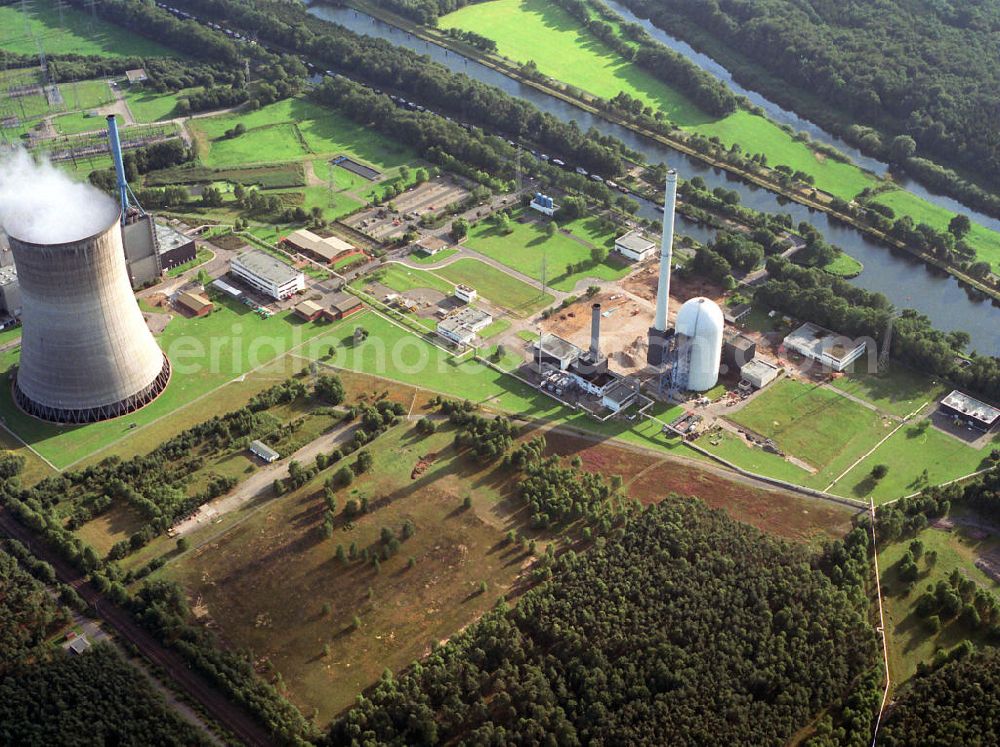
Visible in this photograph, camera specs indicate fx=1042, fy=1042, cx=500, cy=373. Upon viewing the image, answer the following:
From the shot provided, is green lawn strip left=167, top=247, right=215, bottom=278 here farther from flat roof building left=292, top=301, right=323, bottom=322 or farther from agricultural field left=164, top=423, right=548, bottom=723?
agricultural field left=164, top=423, right=548, bottom=723

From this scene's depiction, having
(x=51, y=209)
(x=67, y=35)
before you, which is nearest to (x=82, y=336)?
(x=51, y=209)

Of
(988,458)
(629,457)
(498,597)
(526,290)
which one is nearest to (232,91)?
(526,290)

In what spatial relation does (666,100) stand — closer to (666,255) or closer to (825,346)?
Result: (825,346)

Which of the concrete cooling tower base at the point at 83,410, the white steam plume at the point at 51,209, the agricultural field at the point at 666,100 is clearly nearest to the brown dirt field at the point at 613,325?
the concrete cooling tower base at the point at 83,410

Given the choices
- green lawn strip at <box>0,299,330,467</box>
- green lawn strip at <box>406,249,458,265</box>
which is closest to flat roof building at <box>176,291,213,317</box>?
green lawn strip at <box>0,299,330,467</box>

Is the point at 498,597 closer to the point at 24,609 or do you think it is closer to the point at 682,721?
the point at 682,721
